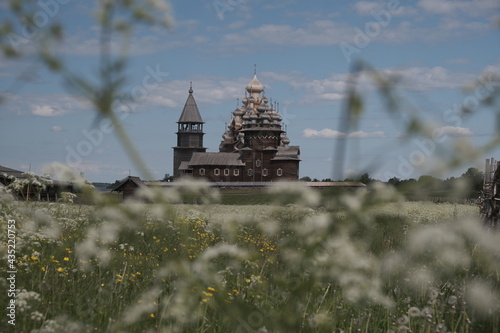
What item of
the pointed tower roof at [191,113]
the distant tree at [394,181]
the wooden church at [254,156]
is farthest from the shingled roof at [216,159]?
the distant tree at [394,181]

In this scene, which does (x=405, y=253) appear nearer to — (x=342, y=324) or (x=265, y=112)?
(x=342, y=324)

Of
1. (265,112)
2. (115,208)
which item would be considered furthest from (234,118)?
(115,208)

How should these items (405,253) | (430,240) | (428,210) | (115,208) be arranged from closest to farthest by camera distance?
(115,208)
(430,240)
(405,253)
(428,210)

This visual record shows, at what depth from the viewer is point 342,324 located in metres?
3.22

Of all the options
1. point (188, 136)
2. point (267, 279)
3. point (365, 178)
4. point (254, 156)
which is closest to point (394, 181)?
point (365, 178)

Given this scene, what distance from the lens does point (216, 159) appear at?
5903cm

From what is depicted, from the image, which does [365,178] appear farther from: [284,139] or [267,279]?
[284,139]

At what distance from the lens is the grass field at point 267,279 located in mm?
1104

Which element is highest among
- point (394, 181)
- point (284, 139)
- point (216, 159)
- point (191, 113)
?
point (191, 113)

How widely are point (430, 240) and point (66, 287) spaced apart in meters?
2.81

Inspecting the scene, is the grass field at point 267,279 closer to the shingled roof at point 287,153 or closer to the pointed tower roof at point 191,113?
the shingled roof at point 287,153

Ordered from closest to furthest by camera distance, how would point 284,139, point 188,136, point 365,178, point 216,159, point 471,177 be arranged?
point 365,178 → point 471,177 → point 216,159 → point 284,139 → point 188,136

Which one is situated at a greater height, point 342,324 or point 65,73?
point 65,73

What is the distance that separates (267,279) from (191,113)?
6713 cm
